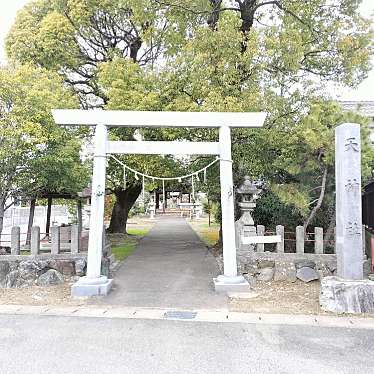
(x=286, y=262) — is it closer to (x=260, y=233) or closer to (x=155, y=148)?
(x=260, y=233)

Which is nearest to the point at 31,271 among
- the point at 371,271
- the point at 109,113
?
the point at 109,113

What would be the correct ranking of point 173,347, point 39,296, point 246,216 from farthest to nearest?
point 246,216 < point 39,296 < point 173,347

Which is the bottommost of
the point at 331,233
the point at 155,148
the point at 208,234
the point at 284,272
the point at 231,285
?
the point at 231,285

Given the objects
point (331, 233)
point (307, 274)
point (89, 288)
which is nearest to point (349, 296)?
point (307, 274)

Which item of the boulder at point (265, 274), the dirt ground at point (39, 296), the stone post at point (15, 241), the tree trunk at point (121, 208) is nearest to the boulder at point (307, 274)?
the boulder at point (265, 274)

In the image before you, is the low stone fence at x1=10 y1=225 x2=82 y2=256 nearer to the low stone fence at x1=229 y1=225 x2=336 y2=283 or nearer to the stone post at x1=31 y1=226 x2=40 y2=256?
the stone post at x1=31 y1=226 x2=40 y2=256

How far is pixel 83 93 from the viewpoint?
16.6 metres

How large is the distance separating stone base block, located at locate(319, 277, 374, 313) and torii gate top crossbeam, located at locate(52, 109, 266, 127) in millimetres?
3757

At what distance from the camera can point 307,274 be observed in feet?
28.7

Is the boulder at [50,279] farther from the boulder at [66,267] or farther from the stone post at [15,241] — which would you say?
the stone post at [15,241]

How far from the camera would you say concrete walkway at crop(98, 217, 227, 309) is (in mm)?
7293

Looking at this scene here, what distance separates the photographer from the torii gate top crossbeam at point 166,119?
8062 mm

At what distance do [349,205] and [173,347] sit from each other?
13.6 feet

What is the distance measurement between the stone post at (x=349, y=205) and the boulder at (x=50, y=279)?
20.8 ft
